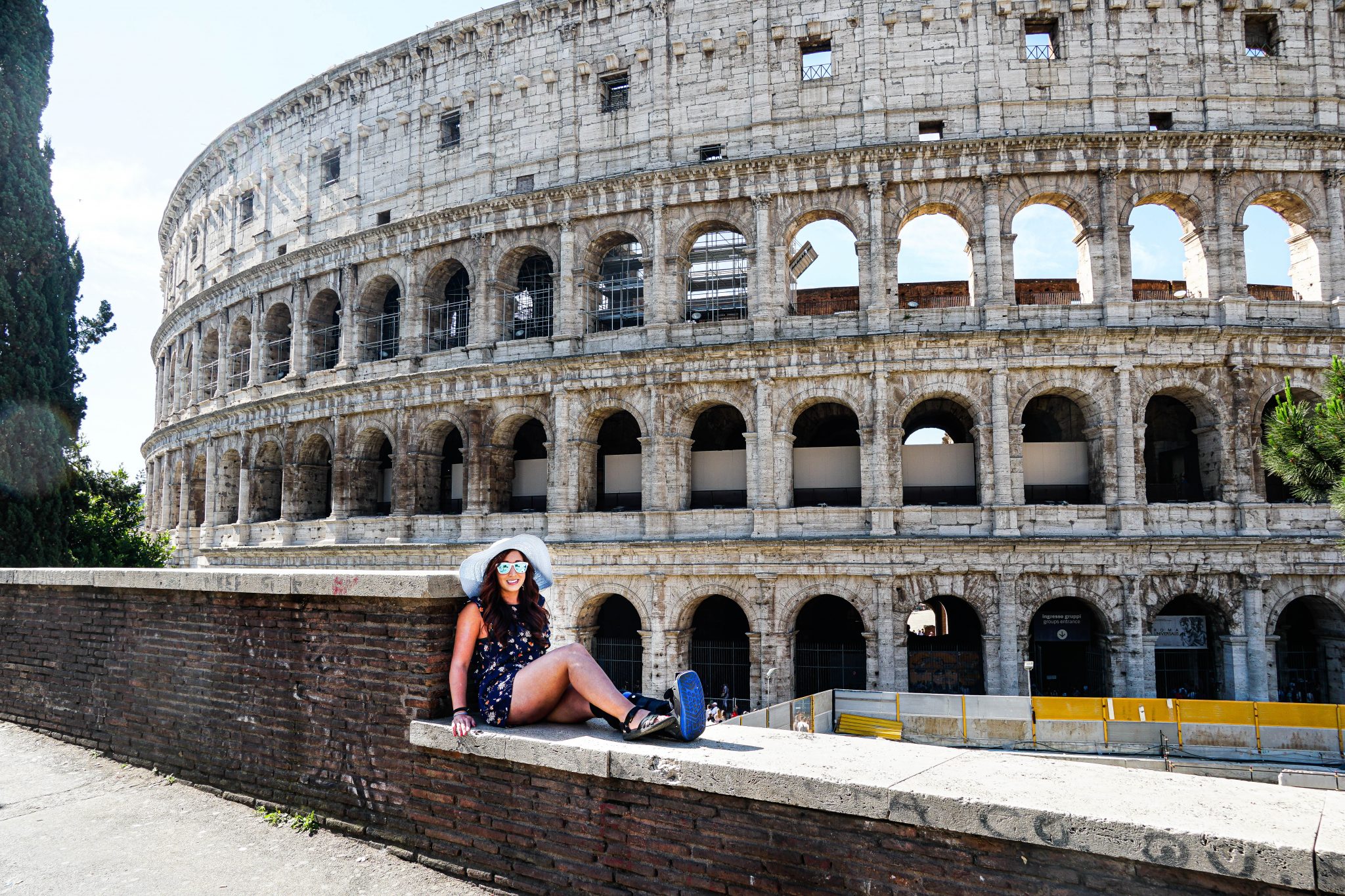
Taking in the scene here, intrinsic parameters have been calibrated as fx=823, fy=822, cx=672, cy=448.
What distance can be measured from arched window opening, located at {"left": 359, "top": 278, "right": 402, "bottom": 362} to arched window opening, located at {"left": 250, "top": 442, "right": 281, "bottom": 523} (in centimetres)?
477

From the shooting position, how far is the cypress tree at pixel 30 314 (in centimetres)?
1928


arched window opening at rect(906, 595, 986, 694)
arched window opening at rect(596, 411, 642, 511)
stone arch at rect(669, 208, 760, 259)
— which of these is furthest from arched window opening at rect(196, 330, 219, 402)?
arched window opening at rect(906, 595, 986, 694)

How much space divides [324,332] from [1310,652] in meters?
28.1

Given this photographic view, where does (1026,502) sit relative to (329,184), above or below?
below

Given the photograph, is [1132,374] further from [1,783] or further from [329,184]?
[329,184]

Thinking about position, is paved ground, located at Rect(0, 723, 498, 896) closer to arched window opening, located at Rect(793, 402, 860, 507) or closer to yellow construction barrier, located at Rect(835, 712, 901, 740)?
yellow construction barrier, located at Rect(835, 712, 901, 740)

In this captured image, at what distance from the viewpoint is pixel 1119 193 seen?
19.1m

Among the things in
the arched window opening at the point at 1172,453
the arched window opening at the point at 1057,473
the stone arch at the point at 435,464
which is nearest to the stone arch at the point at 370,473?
the stone arch at the point at 435,464

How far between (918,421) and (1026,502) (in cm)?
417

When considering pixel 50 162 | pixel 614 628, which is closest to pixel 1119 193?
pixel 614 628

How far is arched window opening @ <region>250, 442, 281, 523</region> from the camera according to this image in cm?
2659

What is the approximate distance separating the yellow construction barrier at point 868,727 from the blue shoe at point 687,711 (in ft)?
42.8

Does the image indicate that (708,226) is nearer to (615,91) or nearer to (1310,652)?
(615,91)

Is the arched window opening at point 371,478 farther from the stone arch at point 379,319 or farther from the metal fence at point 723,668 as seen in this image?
the metal fence at point 723,668
